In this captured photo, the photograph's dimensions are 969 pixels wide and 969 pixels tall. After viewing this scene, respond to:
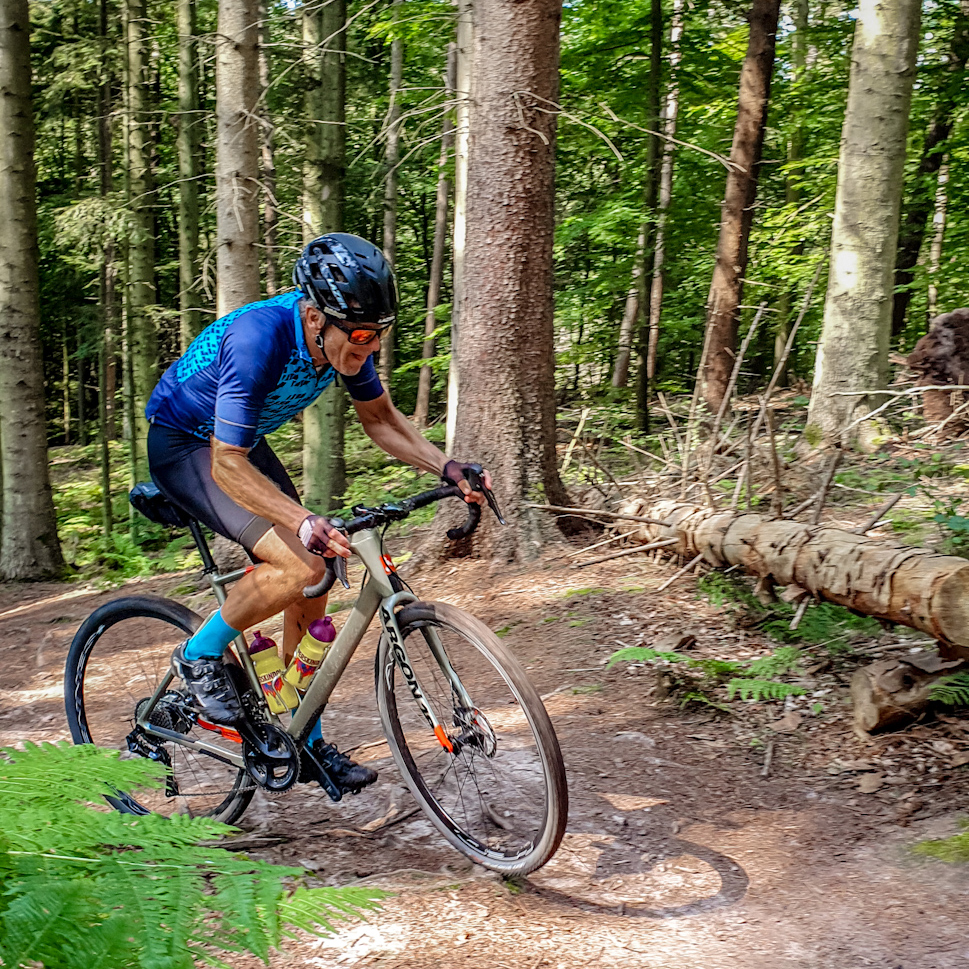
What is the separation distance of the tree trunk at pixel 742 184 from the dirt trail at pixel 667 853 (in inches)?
290

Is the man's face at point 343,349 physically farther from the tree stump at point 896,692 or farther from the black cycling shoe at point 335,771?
the tree stump at point 896,692

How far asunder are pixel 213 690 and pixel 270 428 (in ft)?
3.59

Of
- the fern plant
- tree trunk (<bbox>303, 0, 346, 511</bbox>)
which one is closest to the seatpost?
the fern plant

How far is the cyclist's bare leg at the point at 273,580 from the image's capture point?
131 inches

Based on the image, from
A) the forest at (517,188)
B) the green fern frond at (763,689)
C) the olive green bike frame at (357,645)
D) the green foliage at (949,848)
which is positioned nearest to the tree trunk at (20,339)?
the forest at (517,188)

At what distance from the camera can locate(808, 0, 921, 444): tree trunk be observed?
8.79 meters

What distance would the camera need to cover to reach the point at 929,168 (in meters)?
16.1

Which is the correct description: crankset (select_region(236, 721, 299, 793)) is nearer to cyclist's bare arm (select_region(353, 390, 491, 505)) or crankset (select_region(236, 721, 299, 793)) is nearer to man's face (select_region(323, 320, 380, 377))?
cyclist's bare arm (select_region(353, 390, 491, 505))

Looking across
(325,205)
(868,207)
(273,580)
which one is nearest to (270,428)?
(273,580)

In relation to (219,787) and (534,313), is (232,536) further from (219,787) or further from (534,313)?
(534,313)

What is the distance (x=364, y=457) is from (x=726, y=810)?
13.3m

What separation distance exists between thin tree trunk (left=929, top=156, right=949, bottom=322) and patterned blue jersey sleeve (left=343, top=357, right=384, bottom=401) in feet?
42.7

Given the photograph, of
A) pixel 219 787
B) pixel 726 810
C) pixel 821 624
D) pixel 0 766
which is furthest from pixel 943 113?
pixel 0 766

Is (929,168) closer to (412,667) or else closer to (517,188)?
(517,188)
